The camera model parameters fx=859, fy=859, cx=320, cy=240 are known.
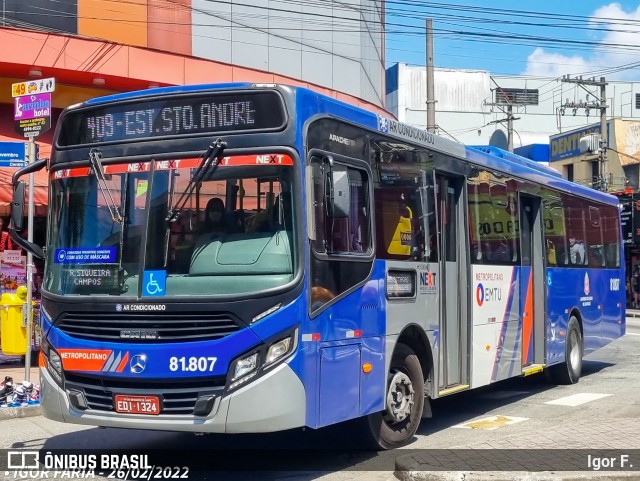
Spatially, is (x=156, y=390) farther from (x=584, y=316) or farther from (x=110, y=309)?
(x=584, y=316)

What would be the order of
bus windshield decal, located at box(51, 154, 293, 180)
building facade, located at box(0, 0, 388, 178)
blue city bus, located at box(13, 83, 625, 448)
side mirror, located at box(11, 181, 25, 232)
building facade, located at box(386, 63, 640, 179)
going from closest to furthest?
1. blue city bus, located at box(13, 83, 625, 448)
2. bus windshield decal, located at box(51, 154, 293, 180)
3. side mirror, located at box(11, 181, 25, 232)
4. building facade, located at box(0, 0, 388, 178)
5. building facade, located at box(386, 63, 640, 179)

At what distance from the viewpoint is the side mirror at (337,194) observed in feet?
23.1

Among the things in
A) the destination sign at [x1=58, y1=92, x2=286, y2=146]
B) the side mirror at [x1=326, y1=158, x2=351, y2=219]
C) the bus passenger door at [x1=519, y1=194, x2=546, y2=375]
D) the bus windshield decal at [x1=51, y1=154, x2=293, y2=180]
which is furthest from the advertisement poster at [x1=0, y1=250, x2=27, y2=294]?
the side mirror at [x1=326, y1=158, x2=351, y2=219]

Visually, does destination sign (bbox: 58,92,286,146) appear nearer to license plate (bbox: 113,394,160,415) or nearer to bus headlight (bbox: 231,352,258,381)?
bus headlight (bbox: 231,352,258,381)

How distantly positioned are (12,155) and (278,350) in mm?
→ 6203

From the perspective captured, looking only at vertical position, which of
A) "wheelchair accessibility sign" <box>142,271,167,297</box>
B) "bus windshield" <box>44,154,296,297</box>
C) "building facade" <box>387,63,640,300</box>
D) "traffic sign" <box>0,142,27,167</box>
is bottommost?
"wheelchair accessibility sign" <box>142,271,167,297</box>

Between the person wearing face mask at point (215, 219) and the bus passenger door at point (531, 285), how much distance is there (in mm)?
6047

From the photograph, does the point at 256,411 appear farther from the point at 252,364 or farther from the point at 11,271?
the point at 11,271

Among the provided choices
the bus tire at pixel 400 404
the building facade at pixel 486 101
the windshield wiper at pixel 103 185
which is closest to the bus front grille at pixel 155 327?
the windshield wiper at pixel 103 185

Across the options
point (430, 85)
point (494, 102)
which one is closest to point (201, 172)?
point (430, 85)

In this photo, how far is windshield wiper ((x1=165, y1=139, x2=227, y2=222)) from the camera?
6895 millimetres

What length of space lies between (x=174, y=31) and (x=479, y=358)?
1291 centimetres

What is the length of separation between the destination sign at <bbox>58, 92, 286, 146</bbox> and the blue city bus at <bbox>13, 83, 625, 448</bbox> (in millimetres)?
14

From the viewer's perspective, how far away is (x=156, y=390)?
6707mm
